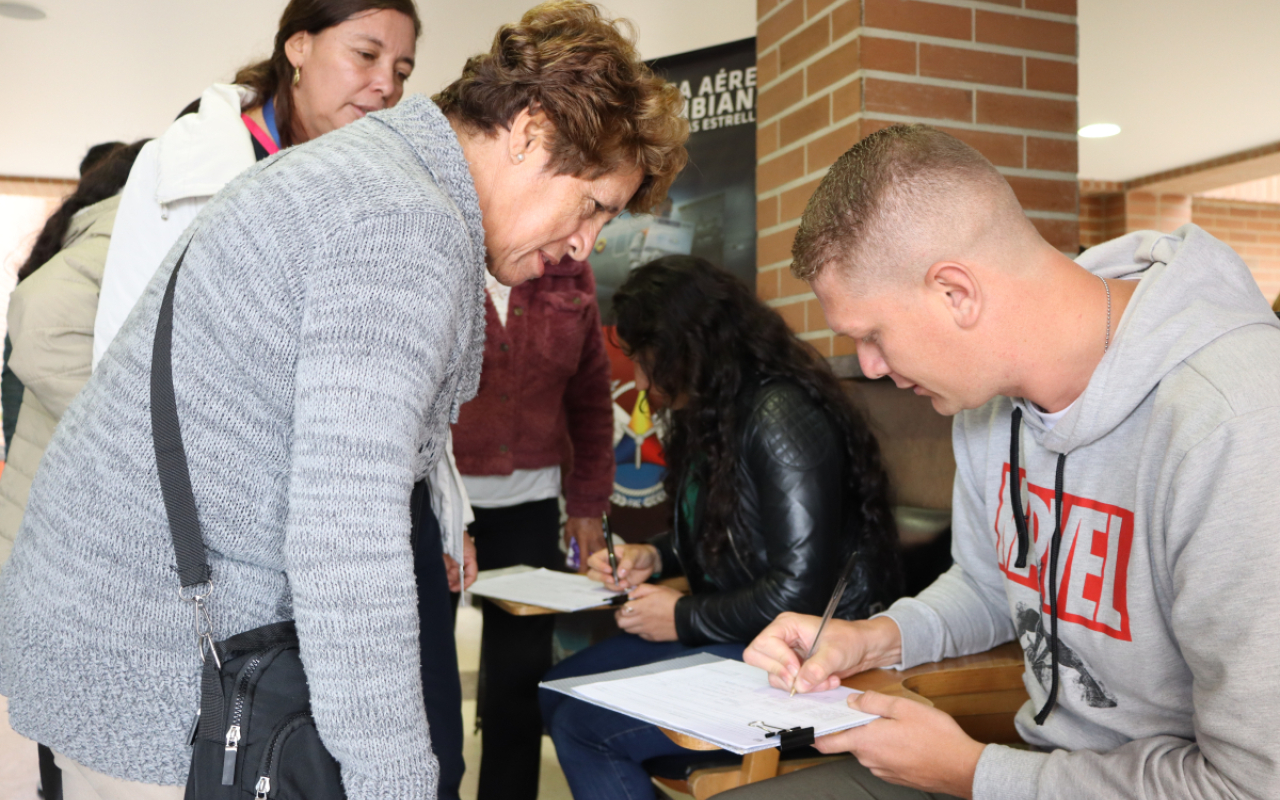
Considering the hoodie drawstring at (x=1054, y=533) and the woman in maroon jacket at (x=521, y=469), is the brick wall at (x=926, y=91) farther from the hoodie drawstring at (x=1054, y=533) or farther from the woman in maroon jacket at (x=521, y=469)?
the hoodie drawstring at (x=1054, y=533)

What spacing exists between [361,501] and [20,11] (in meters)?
5.04

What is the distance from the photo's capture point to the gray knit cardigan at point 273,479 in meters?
0.81

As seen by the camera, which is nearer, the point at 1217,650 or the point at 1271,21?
the point at 1217,650

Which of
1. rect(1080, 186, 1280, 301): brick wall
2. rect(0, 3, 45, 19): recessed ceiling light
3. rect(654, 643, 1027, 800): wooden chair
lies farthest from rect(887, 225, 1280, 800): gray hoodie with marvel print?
rect(1080, 186, 1280, 301): brick wall

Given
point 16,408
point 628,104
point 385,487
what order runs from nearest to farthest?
1. point 385,487
2. point 628,104
3. point 16,408

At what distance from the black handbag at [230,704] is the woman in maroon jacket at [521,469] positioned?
1475mm

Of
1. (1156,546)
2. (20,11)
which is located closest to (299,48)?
(1156,546)

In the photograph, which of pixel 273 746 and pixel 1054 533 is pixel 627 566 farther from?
pixel 273 746

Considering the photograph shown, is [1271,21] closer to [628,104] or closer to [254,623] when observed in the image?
[628,104]

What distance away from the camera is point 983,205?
3.69 ft

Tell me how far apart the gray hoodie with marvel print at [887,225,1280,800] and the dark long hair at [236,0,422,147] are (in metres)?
1.41

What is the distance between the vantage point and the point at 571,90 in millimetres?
1056

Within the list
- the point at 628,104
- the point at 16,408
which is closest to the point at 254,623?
the point at 628,104

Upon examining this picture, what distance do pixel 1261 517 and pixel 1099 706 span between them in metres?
0.39
